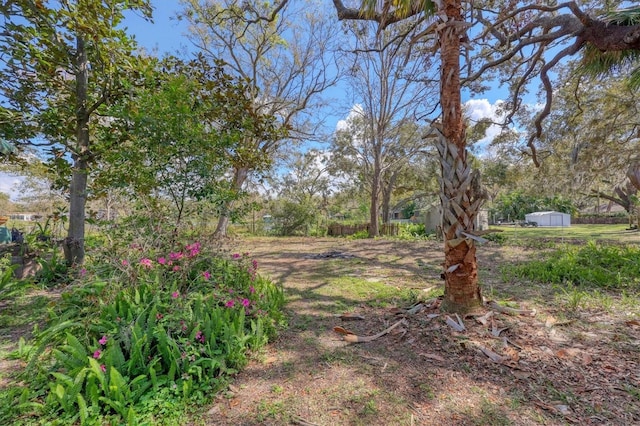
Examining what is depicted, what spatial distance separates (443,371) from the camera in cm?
212

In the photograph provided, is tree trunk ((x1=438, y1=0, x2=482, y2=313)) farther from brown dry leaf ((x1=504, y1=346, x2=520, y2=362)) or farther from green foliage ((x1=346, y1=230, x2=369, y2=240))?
green foliage ((x1=346, y1=230, x2=369, y2=240))

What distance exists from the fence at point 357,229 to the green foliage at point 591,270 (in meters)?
8.47

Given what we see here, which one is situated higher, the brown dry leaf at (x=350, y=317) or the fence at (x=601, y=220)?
the fence at (x=601, y=220)

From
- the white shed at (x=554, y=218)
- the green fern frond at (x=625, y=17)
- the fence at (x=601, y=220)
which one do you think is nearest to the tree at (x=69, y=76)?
the green fern frond at (x=625, y=17)

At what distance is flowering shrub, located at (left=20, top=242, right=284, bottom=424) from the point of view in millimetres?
1764

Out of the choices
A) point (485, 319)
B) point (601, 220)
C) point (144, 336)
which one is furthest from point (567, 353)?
point (601, 220)

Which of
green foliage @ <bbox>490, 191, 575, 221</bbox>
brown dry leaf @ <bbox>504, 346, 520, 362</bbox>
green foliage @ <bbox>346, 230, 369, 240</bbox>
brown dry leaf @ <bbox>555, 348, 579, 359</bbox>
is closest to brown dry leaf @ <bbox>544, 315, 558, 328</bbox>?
brown dry leaf @ <bbox>555, 348, 579, 359</bbox>

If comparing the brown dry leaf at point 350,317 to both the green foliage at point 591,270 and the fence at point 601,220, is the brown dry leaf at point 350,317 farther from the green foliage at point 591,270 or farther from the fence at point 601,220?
the fence at point 601,220

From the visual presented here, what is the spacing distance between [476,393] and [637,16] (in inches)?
193

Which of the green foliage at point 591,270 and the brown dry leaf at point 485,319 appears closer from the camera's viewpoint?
the brown dry leaf at point 485,319

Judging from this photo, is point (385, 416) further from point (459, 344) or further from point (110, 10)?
point (110, 10)

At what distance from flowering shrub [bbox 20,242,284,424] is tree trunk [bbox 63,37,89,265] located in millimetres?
2233

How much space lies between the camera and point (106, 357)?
6.19ft

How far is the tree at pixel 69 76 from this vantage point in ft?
12.6
